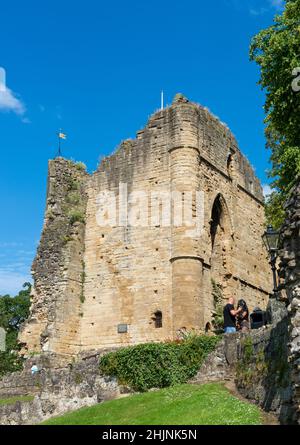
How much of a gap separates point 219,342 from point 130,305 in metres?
10.6

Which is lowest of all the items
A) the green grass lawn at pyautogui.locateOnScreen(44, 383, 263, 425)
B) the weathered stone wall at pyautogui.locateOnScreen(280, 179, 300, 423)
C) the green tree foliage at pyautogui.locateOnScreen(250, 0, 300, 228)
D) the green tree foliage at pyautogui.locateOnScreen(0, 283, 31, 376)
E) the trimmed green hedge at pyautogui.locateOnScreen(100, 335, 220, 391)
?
the green grass lawn at pyautogui.locateOnScreen(44, 383, 263, 425)

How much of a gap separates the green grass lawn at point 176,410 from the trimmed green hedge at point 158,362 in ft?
2.91

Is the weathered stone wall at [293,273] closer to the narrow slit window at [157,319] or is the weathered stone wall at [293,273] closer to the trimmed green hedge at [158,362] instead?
the trimmed green hedge at [158,362]

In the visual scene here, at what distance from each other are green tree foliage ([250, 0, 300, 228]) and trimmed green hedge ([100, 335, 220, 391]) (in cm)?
569

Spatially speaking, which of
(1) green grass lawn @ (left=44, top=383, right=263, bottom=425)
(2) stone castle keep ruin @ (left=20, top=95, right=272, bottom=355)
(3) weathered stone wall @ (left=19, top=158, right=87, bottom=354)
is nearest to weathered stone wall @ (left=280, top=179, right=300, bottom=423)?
(1) green grass lawn @ (left=44, top=383, right=263, bottom=425)

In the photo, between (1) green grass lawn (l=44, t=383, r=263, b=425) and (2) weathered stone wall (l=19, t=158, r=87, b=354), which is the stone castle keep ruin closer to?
(2) weathered stone wall (l=19, t=158, r=87, b=354)

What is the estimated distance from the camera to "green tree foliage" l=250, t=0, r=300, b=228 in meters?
20.3

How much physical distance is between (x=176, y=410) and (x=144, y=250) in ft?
45.7

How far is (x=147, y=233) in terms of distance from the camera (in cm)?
2744

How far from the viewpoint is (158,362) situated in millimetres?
18125

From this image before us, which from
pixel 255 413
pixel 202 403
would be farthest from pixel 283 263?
pixel 202 403

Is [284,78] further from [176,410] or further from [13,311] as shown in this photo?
[13,311]

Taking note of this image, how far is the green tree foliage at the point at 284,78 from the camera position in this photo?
20266 mm

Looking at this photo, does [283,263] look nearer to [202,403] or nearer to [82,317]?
[202,403]
